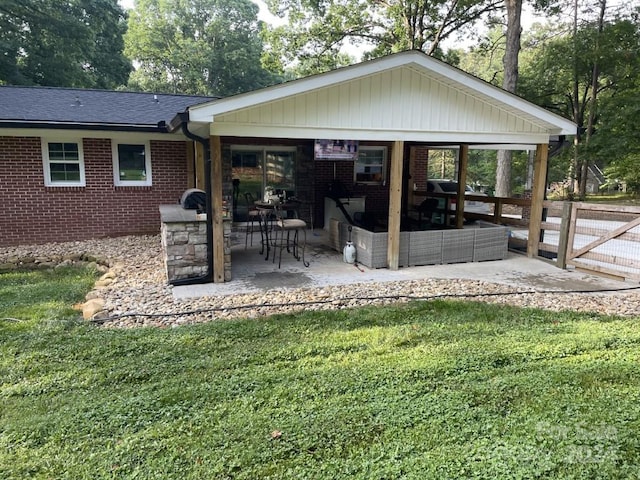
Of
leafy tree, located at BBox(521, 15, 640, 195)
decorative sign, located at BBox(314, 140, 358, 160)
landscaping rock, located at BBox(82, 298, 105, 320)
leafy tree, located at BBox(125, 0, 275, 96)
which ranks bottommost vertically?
landscaping rock, located at BBox(82, 298, 105, 320)

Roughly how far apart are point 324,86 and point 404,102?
1.36m

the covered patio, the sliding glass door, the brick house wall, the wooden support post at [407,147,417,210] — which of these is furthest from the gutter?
the wooden support post at [407,147,417,210]

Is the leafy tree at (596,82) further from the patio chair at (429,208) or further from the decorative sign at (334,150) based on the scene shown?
the decorative sign at (334,150)

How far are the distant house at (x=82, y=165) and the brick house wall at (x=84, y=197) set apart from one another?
0.05 ft

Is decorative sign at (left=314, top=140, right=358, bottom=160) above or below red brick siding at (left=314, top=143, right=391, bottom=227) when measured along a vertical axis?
above

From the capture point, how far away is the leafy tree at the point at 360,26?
18.4m

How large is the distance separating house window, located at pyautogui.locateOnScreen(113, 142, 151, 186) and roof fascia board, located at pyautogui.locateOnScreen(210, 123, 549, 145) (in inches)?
180

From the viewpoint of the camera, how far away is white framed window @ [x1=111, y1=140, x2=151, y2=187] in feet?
30.5

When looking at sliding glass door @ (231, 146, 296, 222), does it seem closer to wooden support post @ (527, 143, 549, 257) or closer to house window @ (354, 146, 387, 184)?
house window @ (354, 146, 387, 184)

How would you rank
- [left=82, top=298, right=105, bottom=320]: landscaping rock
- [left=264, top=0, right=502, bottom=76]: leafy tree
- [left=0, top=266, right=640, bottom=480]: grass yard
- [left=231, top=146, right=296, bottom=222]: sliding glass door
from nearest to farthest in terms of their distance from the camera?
[left=0, top=266, right=640, bottom=480]: grass yard → [left=82, top=298, right=105, bottom=320]: landscaping rock → [left=231, top=146, right=296, bottom=222]: sliding glass door → [left=264, top=0, right=502, bottom=76]: leafy tree

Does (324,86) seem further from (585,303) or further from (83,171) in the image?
(83,171)

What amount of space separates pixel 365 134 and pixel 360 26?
15.1m

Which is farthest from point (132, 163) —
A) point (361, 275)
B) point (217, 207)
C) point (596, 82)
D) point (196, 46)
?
point (196, 46)

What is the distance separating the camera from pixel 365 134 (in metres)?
6.47
